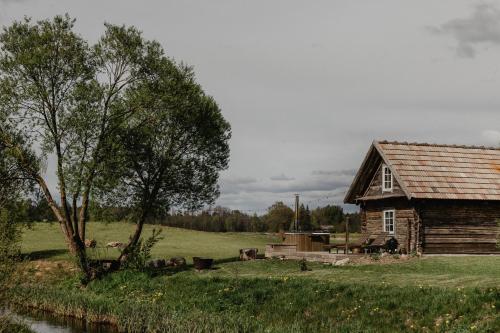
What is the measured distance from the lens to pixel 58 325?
1973cm

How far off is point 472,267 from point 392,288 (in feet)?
29.5

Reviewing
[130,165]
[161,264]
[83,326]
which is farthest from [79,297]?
[130,165]

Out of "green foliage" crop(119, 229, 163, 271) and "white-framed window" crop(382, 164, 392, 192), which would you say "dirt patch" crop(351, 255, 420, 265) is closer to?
"white-framed window" crop(382, 164, 392, 192)

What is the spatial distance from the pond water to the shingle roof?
16486mm

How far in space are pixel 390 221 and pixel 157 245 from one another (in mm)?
17421

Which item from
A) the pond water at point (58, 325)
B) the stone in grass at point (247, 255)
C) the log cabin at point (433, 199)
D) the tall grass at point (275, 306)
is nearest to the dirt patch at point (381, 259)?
the log cabin at point (433, 199)

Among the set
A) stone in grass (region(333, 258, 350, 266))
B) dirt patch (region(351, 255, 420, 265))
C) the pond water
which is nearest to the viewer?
the pond water

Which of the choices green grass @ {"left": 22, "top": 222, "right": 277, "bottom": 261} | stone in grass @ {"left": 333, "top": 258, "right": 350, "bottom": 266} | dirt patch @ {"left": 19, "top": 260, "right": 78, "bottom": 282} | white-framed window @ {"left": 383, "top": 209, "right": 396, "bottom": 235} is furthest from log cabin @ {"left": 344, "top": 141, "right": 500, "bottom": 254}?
dirt patch @ {"left": 19, "top": 260, "right": 78, "bottom": 282}

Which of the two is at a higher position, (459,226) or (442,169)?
(442,169)

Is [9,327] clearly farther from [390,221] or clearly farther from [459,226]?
[459,226]

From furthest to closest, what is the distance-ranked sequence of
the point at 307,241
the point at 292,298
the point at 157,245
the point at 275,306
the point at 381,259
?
the point at 157,245 → the point at 307,241 → the point at 381,259 → the point at 292,298 → the point at 275,306

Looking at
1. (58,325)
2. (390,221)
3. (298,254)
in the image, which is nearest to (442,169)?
(390,221)

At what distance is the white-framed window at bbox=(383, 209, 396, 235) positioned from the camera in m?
31.8

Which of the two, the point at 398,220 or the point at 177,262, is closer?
the point at 177,262
